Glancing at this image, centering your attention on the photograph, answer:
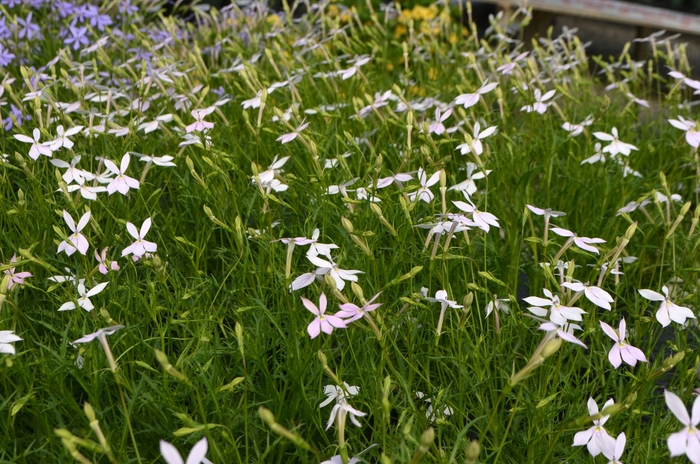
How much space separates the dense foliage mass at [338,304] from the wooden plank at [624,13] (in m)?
2.14

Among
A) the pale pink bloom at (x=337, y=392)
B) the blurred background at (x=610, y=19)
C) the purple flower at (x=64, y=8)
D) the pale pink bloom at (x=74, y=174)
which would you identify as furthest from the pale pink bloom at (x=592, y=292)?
the blurred background at (x=610, y=19)

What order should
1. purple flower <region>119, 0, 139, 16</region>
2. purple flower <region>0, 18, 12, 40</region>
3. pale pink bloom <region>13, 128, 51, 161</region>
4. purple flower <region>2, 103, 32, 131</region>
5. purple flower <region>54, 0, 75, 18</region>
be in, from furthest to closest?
1. purple flower <region>119, 0, 139, 16</region>
2. purple flower <region>54, 0, 75, 18</region>
3. purple flower <region>0, 18, 12, 40</region>
4. purple flower <region>2, 103, 32, 131</region>
5. pale pink bloom <region>13, 128, 51, 161</region>

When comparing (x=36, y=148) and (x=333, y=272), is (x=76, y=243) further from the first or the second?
(x=333, y=272)

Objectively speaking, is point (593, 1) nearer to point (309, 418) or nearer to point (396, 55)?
point (396, 55)

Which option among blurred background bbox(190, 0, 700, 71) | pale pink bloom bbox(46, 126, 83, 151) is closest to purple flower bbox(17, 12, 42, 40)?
→ blurred background bbox(190, 0, 700, 71)

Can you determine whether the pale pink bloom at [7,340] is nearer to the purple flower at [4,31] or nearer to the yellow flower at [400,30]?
the purple flower at [4,31]

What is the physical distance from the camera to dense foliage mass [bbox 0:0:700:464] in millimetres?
1142

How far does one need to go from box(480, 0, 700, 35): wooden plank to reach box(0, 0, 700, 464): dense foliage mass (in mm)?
2137

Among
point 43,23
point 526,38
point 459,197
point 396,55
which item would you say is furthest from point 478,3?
point 459,197

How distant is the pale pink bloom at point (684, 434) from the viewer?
0.81 m

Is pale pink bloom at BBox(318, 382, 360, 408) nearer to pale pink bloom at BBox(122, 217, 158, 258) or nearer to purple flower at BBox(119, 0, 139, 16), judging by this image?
pale pink bloom at BBox(122, 217, 158, 258)

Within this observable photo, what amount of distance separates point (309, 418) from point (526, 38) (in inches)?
168

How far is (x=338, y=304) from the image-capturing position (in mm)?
1345

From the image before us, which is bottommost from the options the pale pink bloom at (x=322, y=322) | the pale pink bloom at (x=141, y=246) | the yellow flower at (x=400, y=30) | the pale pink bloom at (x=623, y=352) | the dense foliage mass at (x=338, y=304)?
the yellow flower at (x=400, y=30)
